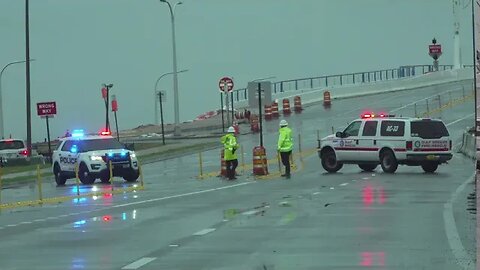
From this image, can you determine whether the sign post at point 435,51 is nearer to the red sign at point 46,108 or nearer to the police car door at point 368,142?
the red sign at point 46,108

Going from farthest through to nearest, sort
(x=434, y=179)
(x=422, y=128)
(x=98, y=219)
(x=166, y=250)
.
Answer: (x=422, y=128)
(x=434, y=179)
(x=98, y=219)
(x=166, y=250)

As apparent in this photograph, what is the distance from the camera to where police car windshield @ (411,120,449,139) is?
108 feet

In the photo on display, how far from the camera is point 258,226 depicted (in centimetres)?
1664

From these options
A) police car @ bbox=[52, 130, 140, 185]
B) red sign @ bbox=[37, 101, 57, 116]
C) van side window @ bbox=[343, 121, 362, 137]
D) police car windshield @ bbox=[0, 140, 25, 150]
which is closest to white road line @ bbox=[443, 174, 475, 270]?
van side window @ bbox=[343, 121, 362, 137]

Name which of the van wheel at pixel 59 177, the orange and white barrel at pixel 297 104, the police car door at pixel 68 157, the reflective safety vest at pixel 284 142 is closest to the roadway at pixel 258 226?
the reflective safety vest at pixel 284 142

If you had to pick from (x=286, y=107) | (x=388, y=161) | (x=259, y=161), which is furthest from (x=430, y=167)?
(x=286, y=107)

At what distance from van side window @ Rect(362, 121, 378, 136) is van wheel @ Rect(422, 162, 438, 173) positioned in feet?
6.65

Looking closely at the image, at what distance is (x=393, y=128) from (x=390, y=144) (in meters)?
0.71

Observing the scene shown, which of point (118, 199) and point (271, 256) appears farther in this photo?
point (118, 199)

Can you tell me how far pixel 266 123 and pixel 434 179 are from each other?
35.4 metres

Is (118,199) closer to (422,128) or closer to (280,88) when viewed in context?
(422,128)

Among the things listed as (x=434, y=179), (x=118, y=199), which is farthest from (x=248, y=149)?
(x=118, y=199)

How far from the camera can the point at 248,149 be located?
48.5 m

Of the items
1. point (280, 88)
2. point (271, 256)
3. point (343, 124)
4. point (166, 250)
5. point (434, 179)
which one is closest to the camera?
point (271, 256)
